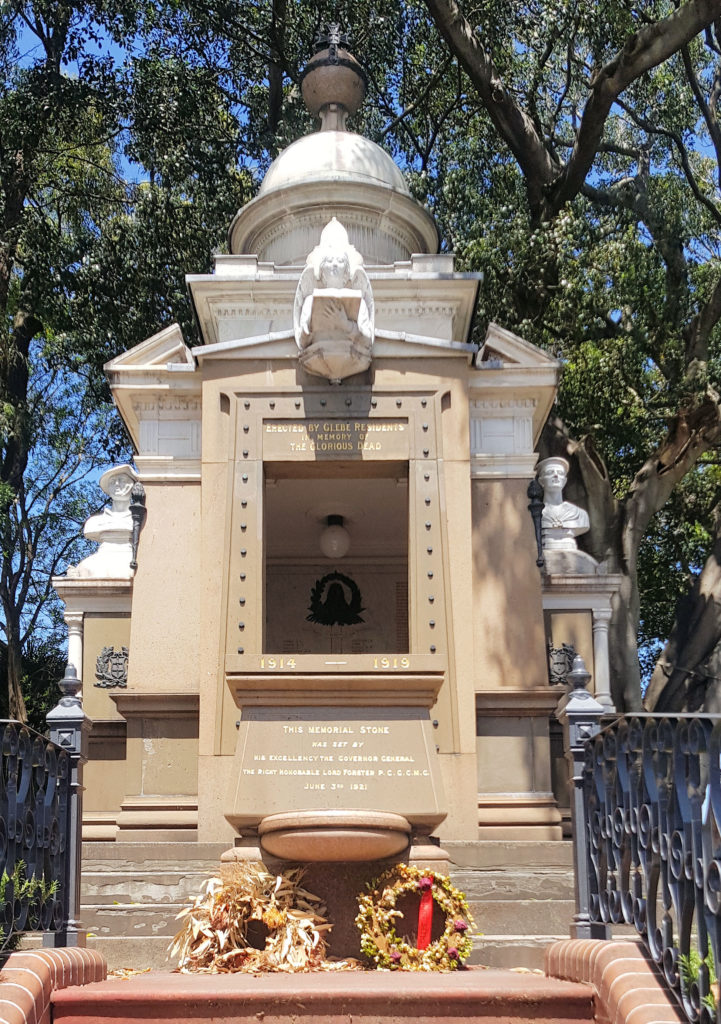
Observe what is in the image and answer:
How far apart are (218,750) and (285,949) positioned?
117 inches

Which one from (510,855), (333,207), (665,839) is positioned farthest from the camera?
(333,207)

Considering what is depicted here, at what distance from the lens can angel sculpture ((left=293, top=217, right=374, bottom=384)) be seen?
10.5 meters

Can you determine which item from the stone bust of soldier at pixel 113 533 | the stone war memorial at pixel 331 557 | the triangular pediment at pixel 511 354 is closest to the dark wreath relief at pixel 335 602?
the stone war memorial at pixel 331 557

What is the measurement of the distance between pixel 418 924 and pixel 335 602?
21.5 ft

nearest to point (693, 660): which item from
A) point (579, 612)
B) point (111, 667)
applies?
point (579, 612)

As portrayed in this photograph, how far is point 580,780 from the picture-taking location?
6.59 m

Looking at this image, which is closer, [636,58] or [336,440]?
[336,440]

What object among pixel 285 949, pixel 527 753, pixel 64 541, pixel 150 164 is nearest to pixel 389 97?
pixel 150 164

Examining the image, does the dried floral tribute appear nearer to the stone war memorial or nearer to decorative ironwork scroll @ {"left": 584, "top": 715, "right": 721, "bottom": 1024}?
the stone war memorial

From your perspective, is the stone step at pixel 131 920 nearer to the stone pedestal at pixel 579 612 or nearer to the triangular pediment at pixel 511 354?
the stone pedestal at pixel 579 612

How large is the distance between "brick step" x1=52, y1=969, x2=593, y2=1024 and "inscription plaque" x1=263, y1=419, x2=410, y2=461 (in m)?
5.58

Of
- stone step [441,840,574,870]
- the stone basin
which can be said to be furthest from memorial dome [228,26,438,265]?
the stone basin

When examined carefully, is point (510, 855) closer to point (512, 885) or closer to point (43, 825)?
point (512, 885)

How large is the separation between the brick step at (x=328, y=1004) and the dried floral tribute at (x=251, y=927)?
1195 mm
